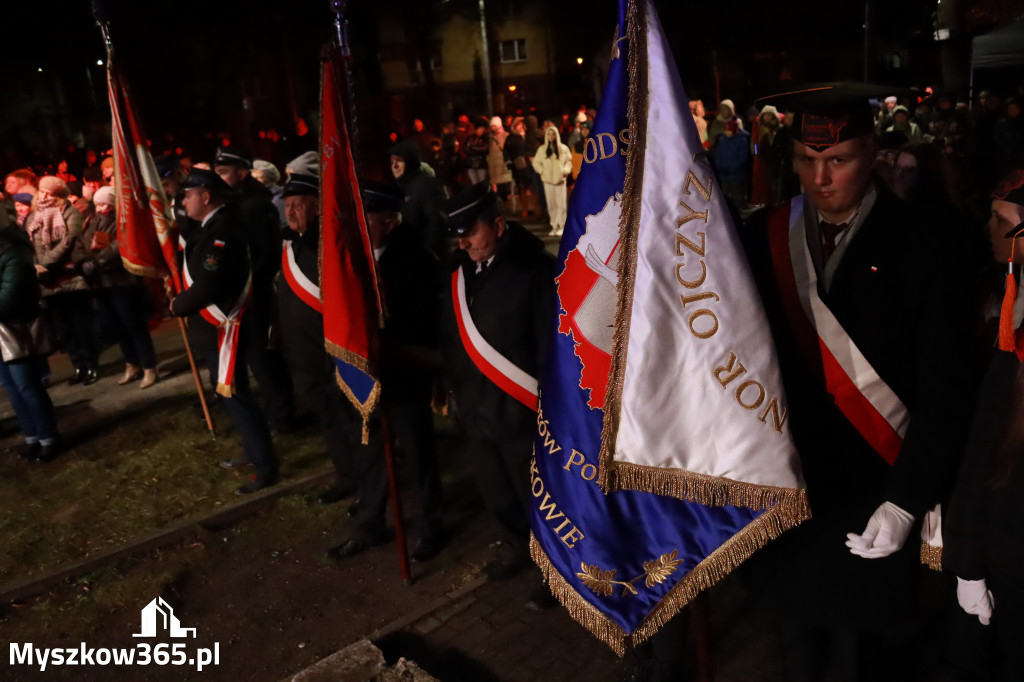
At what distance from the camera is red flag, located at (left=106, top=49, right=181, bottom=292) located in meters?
6.69

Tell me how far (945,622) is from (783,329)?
6.03 feet

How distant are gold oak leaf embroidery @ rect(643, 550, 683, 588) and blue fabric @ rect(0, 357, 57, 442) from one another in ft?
19.5

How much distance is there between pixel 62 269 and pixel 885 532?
842 centimetres

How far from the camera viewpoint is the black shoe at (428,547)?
5.07 metres

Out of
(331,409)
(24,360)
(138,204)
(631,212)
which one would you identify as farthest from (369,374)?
(24,360)

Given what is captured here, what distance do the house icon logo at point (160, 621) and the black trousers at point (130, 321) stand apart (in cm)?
455

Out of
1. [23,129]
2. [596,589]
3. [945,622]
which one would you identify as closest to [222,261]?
[596,589]

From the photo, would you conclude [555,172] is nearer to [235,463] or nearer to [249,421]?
[235,463]

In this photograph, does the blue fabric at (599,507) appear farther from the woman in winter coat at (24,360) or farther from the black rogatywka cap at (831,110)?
the woman in winter coat at (24,360)

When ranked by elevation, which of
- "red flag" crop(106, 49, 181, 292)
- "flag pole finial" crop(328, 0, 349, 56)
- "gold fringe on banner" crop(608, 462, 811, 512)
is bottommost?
"gold fringe on banner" crop(608, 462, 811, 512)

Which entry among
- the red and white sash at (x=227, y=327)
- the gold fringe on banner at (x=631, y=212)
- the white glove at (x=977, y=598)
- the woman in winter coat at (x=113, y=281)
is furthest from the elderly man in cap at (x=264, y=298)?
the white glove at (x=977, y=598)

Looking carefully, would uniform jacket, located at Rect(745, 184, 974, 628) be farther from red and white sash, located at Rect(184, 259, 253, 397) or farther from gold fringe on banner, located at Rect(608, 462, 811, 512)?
red and white sash, located at Rect(184, 259, 253, 397)

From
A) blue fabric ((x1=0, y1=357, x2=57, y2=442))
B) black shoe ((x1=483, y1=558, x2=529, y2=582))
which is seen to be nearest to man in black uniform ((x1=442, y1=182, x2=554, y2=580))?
black shoe ((x1=483, y1=558, x2=529, y2=582))

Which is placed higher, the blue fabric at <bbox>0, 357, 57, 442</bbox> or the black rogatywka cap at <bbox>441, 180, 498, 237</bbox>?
the black rogatywka cap at <bbox>441, 180, 498, 237</bbox>
